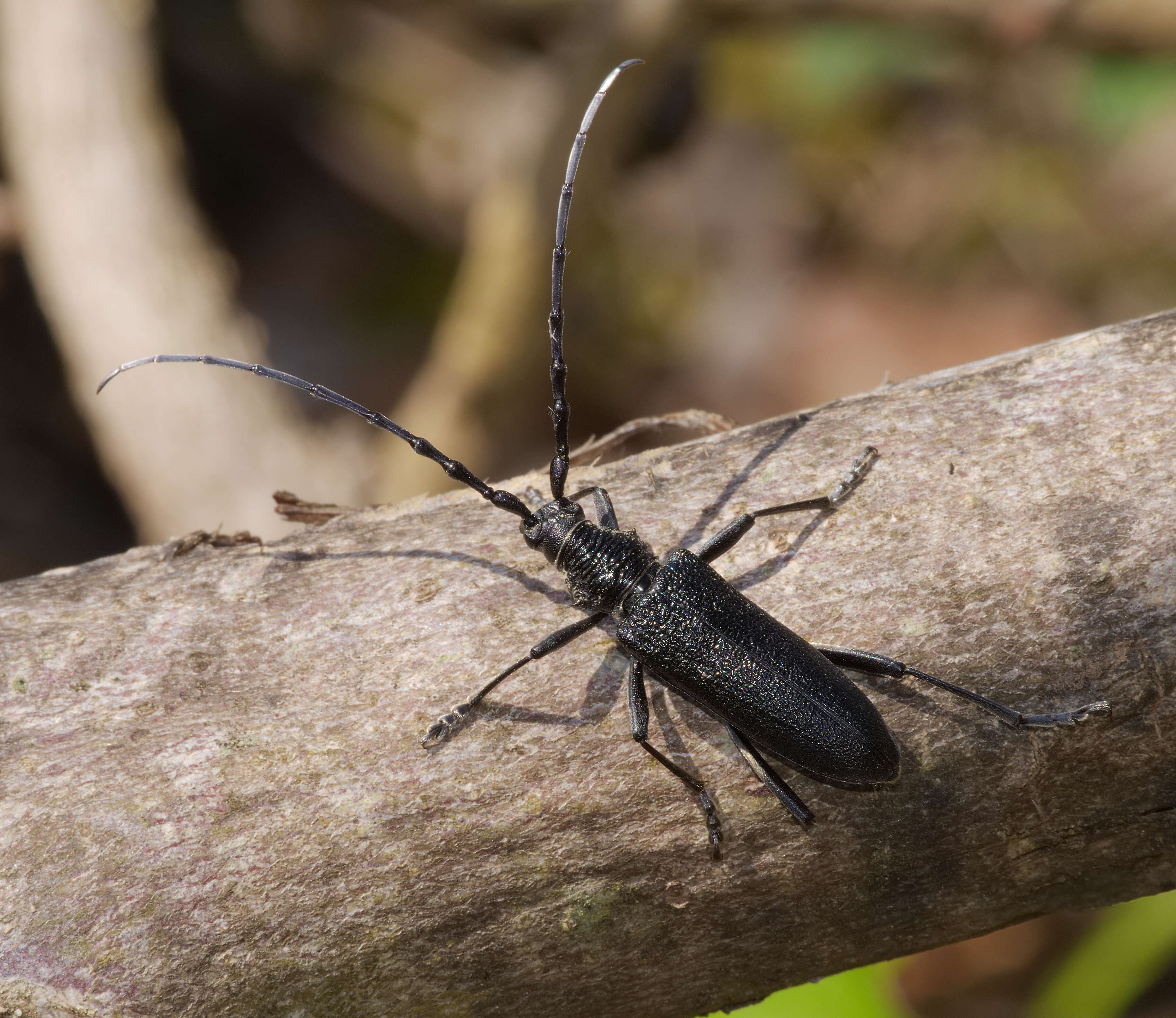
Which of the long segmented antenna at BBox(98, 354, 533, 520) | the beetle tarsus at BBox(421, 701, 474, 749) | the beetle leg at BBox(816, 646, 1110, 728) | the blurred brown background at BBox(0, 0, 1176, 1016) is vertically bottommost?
the beetle leg at BBox(816, 646, 1110, 728)

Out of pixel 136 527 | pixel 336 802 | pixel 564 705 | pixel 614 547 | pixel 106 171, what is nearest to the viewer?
pixel 336 802

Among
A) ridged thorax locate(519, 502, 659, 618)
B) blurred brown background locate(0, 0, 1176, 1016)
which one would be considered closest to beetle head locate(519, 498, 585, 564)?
ridged thorax locate(519, 502, 659, 618)

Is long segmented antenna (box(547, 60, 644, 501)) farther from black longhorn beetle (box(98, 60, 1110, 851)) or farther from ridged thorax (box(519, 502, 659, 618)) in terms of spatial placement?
ridged thorax (box(519, 502, 659, 618))

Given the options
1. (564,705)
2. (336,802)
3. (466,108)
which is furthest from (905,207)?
(336,802)

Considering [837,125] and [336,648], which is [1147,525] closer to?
[336,648]

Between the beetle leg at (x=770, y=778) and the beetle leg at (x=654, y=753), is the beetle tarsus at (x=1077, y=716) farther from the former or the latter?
the beetle leg at (x=654, y=753)

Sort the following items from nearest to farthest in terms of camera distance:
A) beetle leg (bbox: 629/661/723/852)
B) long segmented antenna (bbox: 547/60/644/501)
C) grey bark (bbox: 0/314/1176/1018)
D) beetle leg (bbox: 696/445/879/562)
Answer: grey bark (bbox: 0/314/1176/1018)
beetle leg (bbox: 629/661/723/852)
beetle leg (bbox: 696/445/879/562)
long segmented antenna (bbox: 547/60/644/501)

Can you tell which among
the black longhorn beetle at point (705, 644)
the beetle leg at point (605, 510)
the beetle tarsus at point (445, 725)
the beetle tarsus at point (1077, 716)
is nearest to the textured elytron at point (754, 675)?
the black longhorn beetle at point (705, 644)
